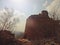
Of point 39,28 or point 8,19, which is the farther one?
point 39,28

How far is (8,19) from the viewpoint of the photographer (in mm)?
9992

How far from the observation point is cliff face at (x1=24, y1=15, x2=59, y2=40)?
33.0ft

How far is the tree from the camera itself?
389 inches

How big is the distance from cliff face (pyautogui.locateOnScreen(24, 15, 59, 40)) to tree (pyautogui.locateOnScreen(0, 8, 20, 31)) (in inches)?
29.1

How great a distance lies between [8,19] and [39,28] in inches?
71.0

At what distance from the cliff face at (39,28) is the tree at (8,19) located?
2.42 feet

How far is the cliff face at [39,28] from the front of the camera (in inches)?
396

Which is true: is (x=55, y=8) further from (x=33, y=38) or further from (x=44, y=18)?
(x=33, y=38)

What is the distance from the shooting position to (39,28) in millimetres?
10312

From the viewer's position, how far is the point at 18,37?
32.1 ft

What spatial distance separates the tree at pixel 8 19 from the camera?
9882 mm

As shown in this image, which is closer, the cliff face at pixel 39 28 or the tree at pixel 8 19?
the tree at pixel 8 19

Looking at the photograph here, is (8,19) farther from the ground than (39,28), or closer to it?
farther from the ground

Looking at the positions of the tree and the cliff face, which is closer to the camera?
the tree
